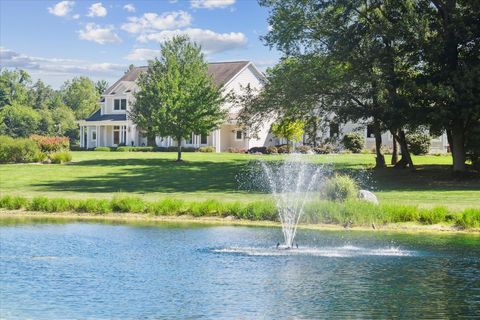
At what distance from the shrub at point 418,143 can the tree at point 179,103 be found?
58.5ft

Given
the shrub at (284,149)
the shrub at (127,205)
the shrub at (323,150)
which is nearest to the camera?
the shrub at (127,205)

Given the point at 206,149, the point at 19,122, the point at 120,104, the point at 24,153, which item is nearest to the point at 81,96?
the point at 19,122

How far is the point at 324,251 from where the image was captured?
2242 cm

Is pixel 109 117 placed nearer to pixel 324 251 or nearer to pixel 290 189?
pixel 290 189

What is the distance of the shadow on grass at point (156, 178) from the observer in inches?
1661

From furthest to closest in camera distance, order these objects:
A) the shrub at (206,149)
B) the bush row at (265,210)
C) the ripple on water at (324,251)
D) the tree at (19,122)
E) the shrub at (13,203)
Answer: the tree at (19,122) → the shrub at (206,149) → the shrub at (13,203) → the bush row at (265,210) → the ripple on water at (324,251)

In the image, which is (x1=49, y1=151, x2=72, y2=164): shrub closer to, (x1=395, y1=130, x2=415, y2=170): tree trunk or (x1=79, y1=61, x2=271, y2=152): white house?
(x1=79, y1=61, x2=271, y2=152): white house

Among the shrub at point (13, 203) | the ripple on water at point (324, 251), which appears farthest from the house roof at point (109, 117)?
the ripple on water at point (324, 251)

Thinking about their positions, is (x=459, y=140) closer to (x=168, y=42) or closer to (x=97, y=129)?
(x=168, y=42)

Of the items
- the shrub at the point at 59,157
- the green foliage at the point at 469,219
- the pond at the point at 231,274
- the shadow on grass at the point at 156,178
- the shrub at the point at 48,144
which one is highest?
the shrub at the point at 48,144

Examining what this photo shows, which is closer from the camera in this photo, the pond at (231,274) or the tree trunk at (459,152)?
the pond at (231,274)

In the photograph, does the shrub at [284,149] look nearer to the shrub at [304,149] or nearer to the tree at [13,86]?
the shrub at [304,149]

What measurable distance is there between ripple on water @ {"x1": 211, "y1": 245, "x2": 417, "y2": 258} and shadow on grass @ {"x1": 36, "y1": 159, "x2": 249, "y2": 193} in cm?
1787

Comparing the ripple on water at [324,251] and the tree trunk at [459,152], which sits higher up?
the tree trunk at [459,152]
